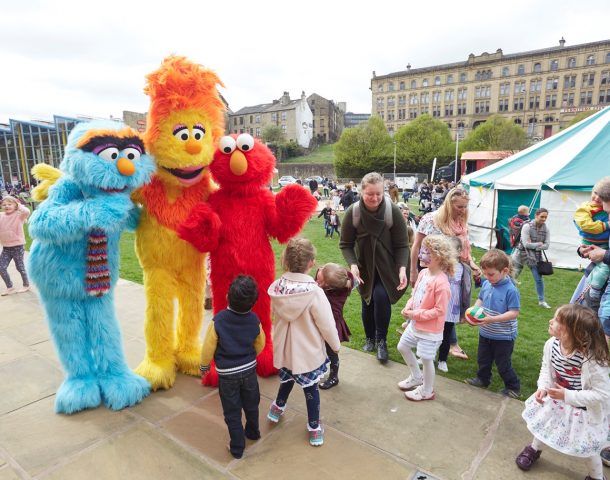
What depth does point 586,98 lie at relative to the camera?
63.9 metres

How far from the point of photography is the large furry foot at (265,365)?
3.46 meters

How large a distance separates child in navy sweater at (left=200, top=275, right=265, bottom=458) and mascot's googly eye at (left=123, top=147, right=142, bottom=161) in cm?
129

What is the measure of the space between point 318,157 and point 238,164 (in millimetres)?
72803

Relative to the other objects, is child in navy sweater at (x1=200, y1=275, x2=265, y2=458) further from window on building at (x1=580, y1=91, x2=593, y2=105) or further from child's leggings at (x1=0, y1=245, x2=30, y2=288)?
window on building at (x1=580, y1=91, x2=593, y2=105)

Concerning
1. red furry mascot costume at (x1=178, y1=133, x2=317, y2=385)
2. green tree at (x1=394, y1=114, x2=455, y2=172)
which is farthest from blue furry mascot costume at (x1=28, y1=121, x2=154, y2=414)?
green tree at (x1=394, y1=114, x2=455, y2=172)

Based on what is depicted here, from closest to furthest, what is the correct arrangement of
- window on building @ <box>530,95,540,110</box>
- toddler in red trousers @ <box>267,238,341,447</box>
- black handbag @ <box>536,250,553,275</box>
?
toddler in red trousers @ <box>267,238,341,447</box>, black handbag @ <box>536,250,553,275</box>, window on building @ <box>530,95,540,110</box>

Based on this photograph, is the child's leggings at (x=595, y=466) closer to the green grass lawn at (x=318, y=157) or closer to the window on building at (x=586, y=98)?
the green grass lawn at (x=318, y=157)

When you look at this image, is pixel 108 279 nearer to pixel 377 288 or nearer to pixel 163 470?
pixel 163 470

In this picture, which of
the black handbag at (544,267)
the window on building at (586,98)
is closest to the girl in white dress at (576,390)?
the black handbag at (544,267)

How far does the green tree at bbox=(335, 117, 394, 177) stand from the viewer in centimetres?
5188

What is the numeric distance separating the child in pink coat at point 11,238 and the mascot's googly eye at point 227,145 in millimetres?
5010

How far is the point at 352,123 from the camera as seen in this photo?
12744 centimetres

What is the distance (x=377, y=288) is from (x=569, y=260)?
7.18 m

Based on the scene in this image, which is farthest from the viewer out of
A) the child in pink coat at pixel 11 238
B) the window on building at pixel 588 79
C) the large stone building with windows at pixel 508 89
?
the large stone building with windows at pixel 508 89
